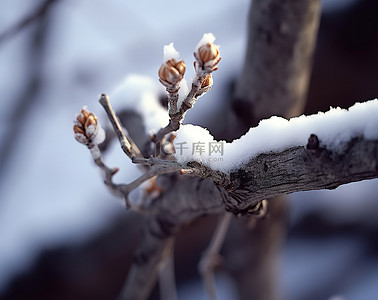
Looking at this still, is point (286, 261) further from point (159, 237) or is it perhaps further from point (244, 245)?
point (159, 237)

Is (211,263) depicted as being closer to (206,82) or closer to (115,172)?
(115,172)

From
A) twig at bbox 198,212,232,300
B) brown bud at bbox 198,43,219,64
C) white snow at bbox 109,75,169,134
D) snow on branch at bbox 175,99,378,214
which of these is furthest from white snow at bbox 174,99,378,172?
twig at bbox 198,212,232,300

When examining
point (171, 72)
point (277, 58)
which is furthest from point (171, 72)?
point (277, 58)

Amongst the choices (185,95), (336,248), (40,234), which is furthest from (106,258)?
(185,95)

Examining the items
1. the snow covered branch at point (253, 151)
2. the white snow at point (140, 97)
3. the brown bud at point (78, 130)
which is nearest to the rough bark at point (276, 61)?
the white snow at point (140, 97)

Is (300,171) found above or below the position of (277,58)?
below

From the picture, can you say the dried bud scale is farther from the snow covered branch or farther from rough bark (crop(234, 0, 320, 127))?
rough bark (crop(234, 0, 320, 127))

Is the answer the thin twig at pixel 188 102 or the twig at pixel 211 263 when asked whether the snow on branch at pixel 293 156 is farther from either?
the twig at pixel 211 263
